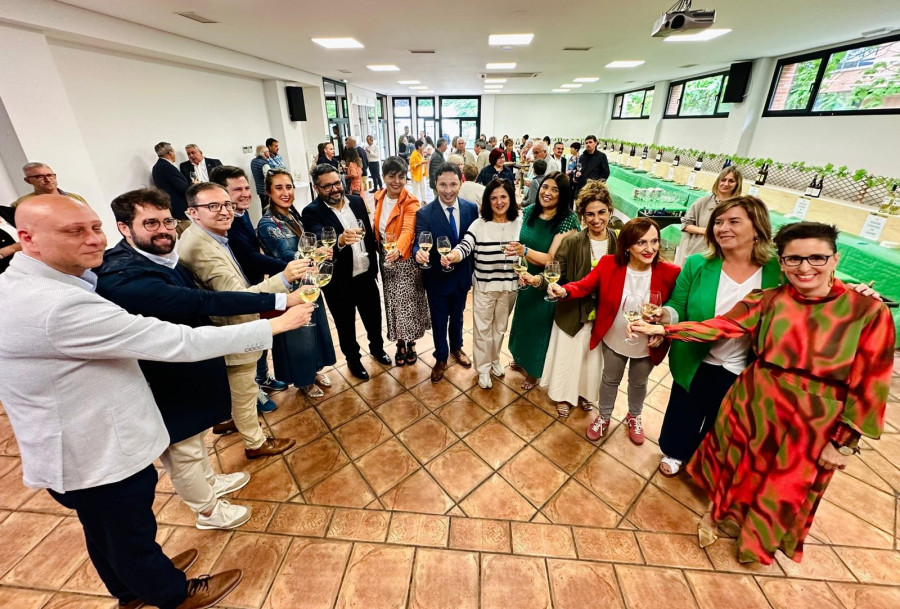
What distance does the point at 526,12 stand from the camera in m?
4.50

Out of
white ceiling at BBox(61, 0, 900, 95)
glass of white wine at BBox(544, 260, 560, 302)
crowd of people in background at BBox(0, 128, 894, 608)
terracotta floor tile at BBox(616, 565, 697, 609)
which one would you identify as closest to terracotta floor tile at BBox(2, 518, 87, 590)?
crowd of people in background at BBox(0, 128, 894, 608)

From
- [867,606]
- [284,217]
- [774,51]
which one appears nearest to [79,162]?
[284,217]

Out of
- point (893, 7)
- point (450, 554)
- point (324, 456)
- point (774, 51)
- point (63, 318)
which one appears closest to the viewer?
point (63, 318)

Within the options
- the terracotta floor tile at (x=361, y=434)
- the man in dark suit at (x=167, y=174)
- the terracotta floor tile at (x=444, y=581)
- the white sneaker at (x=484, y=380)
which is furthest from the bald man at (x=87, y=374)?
the man in dark suit at (x=167, y=174)

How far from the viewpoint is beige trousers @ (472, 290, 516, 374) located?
2.78m

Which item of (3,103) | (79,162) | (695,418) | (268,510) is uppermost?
(3,103)

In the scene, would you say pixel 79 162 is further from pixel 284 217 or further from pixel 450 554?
pixel 450 554

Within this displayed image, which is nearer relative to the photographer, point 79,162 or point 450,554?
point 450,554

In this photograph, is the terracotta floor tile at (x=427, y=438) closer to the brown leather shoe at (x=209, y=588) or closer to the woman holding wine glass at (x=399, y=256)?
the woman holding wine glass at (x=399, y=256)

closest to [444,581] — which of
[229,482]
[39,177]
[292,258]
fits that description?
[229,482]

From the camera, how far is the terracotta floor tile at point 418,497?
210 centimetres

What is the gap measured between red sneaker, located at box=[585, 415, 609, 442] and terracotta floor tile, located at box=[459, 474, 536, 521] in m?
0.72

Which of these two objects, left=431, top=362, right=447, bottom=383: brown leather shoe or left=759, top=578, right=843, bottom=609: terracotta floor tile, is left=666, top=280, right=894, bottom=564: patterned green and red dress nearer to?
left=759, top=578, right=843, bottom=609: terracotta floor tile

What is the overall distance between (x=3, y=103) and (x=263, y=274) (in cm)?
375
